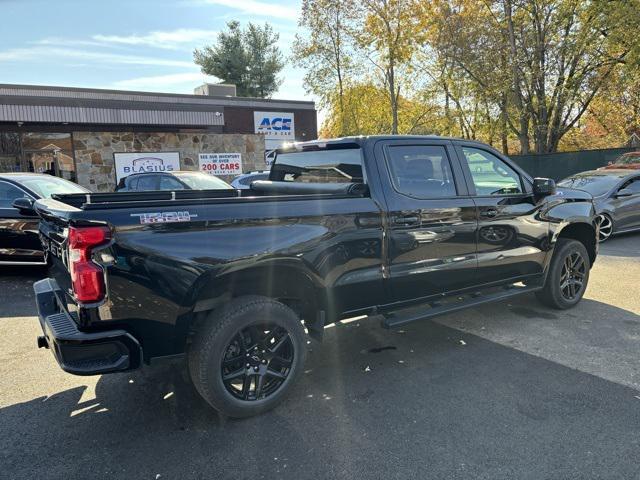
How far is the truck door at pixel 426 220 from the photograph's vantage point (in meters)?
3.92

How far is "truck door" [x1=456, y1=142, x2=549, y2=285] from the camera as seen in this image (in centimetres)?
454

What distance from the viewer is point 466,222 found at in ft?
14.3

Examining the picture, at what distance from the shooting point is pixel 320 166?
173 inches

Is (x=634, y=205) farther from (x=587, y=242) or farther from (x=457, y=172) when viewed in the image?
(x=457, y=172)

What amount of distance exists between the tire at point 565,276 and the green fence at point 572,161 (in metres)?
15.3

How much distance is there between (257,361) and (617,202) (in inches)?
369

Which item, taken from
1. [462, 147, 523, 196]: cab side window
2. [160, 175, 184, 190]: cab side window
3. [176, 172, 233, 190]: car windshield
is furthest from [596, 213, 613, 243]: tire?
[160, 175, 184, 190]: cab side window

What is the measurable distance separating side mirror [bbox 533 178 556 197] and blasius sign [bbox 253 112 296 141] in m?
18.3

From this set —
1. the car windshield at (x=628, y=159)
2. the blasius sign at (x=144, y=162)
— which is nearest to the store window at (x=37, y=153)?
the blasius sign at (x=144, y=162)

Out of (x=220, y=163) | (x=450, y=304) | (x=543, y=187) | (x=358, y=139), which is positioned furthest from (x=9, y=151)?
(x=543, y=187)

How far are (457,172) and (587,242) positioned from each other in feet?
7.75

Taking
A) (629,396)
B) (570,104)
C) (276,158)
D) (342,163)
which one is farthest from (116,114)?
(570,104)

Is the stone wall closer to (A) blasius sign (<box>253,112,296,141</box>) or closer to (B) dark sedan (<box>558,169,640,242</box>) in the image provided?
(A) blasius sign (<box>253,112,296,141</box>)

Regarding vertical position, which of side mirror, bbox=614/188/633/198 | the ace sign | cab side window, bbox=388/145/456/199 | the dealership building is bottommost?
side mirror, bbox=614/188/633/198
